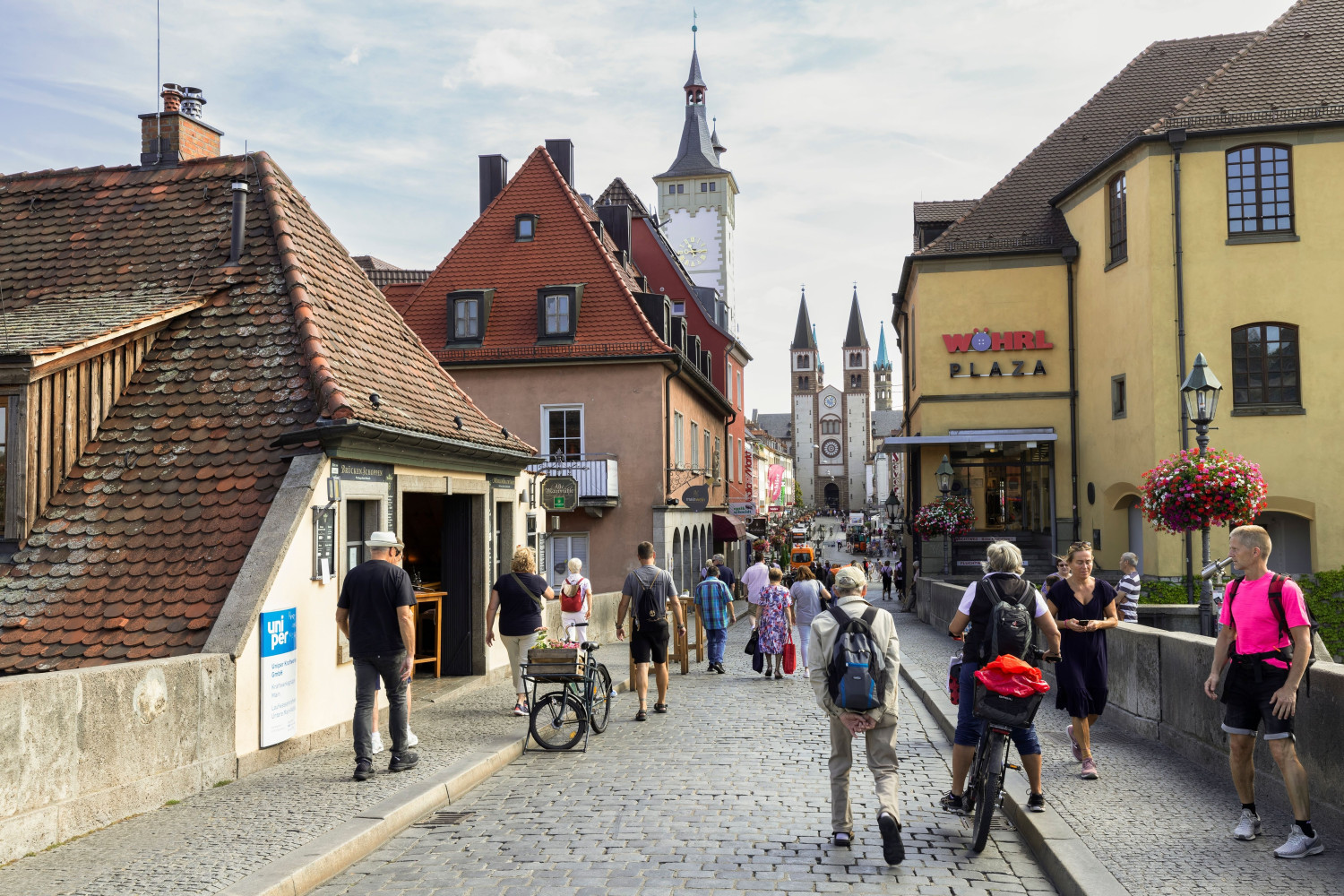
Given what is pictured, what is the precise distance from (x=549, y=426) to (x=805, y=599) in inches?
558

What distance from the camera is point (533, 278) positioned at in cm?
2959

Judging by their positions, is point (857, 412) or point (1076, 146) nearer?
point (1076, 146)

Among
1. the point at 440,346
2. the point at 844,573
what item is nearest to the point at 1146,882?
the point at 844,573

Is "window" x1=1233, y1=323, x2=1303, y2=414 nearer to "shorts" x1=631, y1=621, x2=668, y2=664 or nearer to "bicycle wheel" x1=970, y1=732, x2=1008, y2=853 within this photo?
"shorts" x1=631, y1=621, x2=668, y2=664

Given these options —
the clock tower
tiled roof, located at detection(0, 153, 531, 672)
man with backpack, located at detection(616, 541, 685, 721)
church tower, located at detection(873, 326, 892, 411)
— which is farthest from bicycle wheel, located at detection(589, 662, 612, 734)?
church tower, located at detection(873, 326, 892, 411)

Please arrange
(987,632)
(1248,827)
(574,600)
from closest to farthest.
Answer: (1248,827), (987,632), (574,600)

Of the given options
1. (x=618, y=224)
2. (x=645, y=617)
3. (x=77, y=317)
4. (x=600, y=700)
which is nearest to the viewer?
(x=77, y=317)

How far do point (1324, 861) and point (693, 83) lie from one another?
274ft

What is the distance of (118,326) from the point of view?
10.5 meters

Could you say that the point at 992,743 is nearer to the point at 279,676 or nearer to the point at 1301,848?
the point at 1301,848

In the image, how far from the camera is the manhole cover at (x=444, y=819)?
731cm

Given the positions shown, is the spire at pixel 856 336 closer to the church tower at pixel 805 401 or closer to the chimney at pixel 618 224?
the church tower at pixel 805 401

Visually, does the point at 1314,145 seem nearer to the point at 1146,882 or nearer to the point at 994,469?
the point at 994,469

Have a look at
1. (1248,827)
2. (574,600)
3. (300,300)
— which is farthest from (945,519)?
(1248,827)
